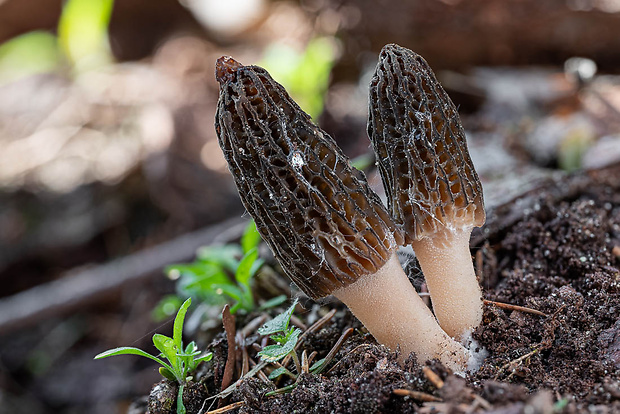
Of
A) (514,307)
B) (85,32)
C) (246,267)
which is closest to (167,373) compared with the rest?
(246,267)

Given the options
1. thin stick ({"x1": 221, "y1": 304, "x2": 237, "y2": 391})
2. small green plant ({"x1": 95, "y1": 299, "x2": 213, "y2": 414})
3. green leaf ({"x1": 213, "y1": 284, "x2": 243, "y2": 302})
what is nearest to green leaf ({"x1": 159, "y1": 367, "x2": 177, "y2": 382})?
small green plant ({"x1": 95, "y1": 299, "x2": 213, "y2": 414})

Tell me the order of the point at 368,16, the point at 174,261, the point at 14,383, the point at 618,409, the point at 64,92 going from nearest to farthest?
1. the point at 618,409
2. the point at 174,261
3. the point at 14,383
4. the point at 368,16
5. the point at 64,92

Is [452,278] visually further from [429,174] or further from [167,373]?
[167,373]

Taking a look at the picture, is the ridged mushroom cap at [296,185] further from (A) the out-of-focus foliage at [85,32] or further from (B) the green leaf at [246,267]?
(A) the out-of-focus foliage at [85,32]

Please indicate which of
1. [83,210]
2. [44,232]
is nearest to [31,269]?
[44,232]

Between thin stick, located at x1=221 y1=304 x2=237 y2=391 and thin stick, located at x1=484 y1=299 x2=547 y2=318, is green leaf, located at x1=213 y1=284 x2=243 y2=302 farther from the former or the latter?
thin stick, located at x1=484 y1=299 x2=547 y2=318

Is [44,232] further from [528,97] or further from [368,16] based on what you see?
[528,97]
